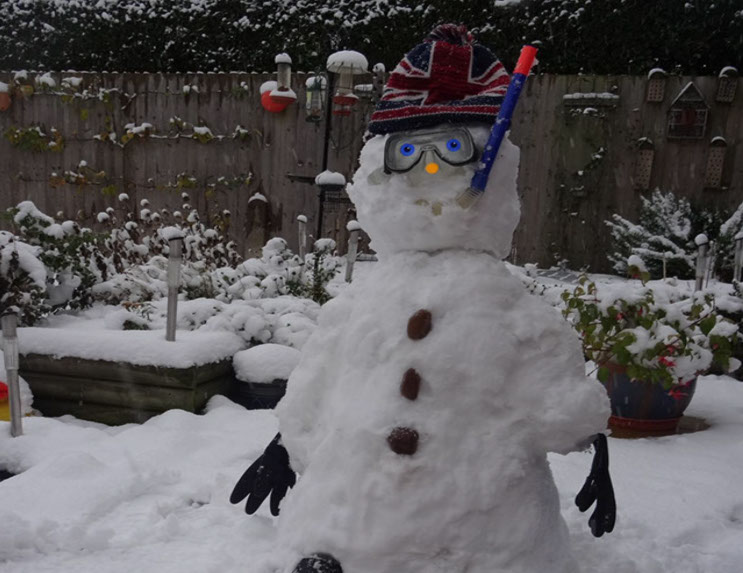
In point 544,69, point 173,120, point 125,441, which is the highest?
point 544,69

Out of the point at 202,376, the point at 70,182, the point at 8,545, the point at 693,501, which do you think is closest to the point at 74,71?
the point at 70,182

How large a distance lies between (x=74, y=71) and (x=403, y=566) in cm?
868

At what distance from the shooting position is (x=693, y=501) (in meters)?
2.56

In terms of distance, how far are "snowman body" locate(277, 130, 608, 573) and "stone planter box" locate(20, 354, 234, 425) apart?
6.31ft

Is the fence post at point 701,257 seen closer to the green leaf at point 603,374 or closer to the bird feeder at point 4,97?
the green leaf at point 603,374

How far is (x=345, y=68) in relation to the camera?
5785 millimetres

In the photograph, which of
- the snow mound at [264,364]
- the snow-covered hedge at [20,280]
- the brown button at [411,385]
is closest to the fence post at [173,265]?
the snow mound at [264,364]

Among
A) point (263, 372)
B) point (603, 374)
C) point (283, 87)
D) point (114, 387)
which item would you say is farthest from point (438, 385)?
point (283, 87)

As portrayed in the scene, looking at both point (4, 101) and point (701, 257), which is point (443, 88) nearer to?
point (701, 257)

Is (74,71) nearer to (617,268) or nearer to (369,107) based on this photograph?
(369,107)

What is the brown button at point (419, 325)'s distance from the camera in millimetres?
1559

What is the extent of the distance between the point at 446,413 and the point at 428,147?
64 cm

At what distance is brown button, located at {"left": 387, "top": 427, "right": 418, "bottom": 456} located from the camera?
1.48 m

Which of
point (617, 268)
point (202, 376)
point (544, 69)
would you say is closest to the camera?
point (202, 376)
